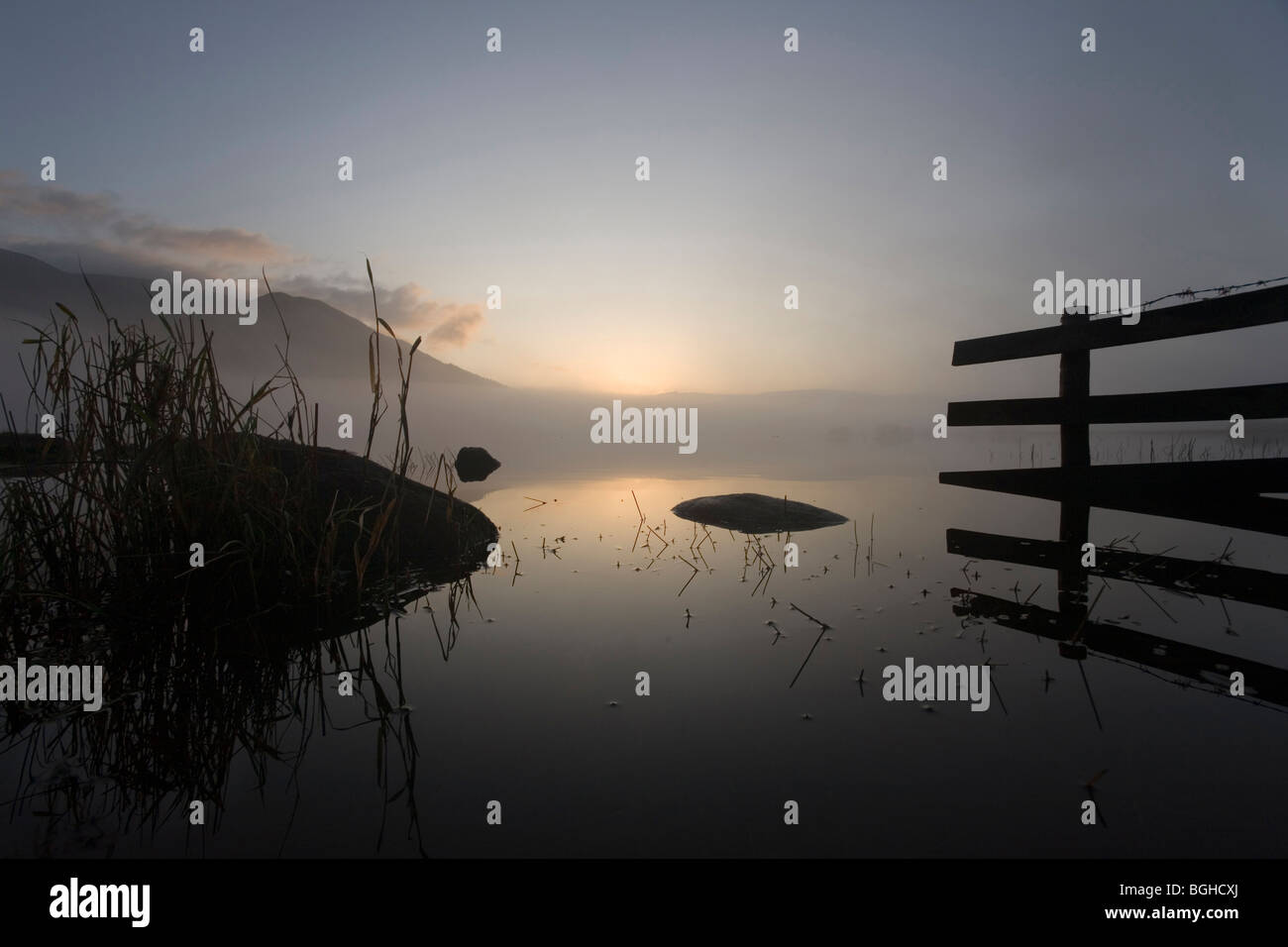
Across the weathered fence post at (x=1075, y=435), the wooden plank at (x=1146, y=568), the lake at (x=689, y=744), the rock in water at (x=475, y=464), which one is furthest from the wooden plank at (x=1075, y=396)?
the rock in water at (x=475, y=464)

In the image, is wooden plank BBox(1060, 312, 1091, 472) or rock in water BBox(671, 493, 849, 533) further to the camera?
rock in water BBox(671, 493, 849, 533)

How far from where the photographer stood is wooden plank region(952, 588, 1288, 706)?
2.83 meters

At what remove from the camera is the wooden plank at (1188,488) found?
512cm

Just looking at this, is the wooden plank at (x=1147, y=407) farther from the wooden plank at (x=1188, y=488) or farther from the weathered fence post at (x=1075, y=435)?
the wooden plank at (x=1188, y=488)

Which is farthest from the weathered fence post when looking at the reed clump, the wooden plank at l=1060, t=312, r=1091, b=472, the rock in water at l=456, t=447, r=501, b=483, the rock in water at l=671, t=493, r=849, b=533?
the rock in water at l=456, t=447, r=501, b=483

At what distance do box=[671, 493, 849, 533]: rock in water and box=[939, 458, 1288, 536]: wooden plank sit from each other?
231 cm

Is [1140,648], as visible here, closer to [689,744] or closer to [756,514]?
[689,744]

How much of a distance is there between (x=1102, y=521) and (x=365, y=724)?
8.55 m

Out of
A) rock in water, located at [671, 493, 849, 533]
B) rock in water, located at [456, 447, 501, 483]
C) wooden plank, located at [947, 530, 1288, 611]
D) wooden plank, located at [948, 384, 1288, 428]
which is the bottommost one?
wooden plank, located at [947, 530, 1288, 611]

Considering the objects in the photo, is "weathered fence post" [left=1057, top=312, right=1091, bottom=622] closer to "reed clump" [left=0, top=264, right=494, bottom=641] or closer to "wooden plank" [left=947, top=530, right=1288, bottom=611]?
"wooden plank" [left=947, top=530, right=1288, bottom=611]

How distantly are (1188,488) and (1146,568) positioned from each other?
1.13m
